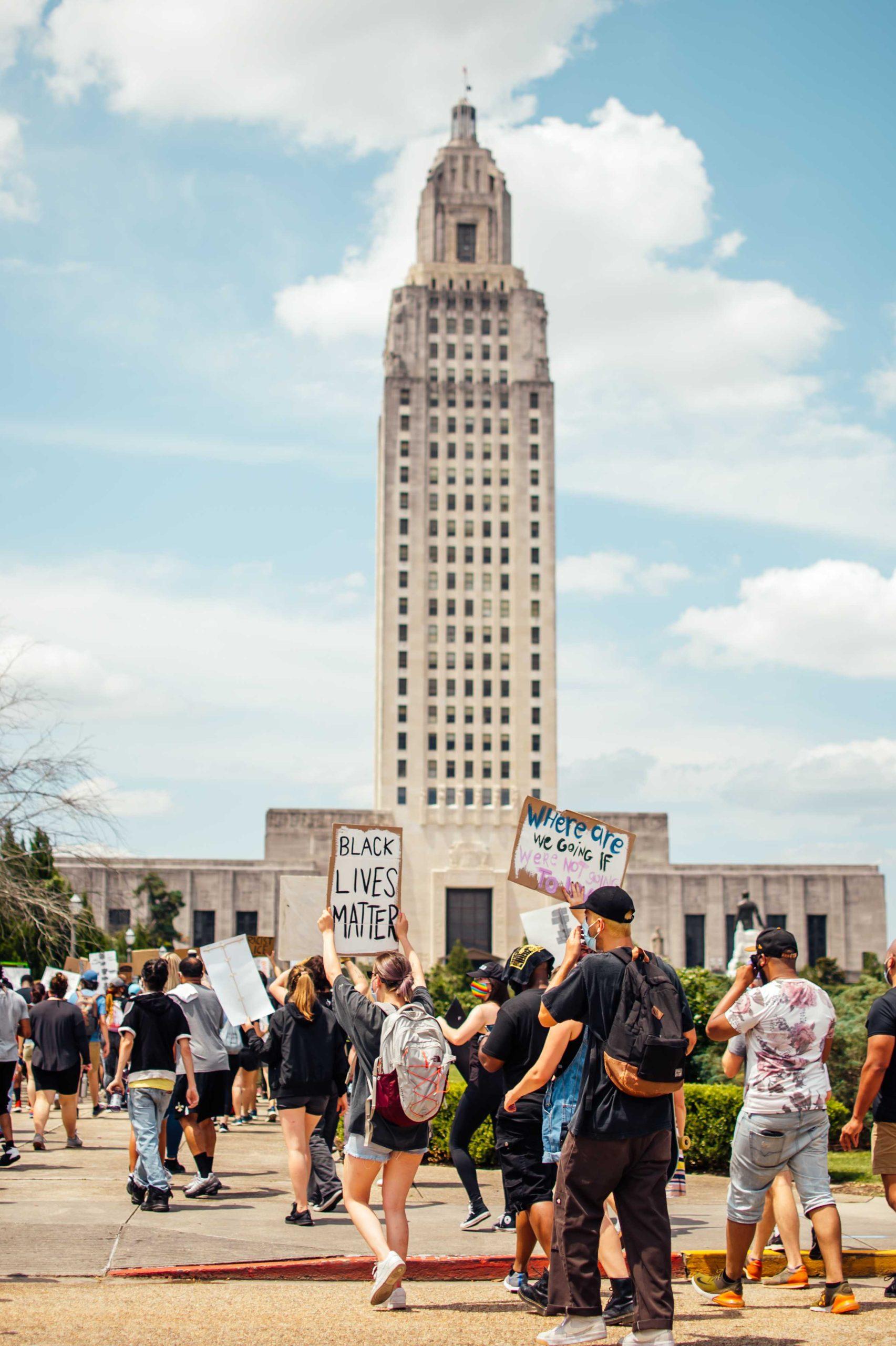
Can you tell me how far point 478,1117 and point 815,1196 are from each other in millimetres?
3334

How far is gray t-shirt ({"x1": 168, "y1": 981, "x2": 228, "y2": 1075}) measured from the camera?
11742mm

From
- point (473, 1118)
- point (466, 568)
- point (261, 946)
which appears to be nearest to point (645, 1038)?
point (473, 1118)

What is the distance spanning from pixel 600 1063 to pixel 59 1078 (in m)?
10.3

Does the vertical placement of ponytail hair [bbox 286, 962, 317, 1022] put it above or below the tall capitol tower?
below

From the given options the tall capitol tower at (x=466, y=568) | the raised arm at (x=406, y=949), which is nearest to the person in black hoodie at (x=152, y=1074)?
the raised arm at (x=406, y=949)

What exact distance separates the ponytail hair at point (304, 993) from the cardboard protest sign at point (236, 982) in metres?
1.74

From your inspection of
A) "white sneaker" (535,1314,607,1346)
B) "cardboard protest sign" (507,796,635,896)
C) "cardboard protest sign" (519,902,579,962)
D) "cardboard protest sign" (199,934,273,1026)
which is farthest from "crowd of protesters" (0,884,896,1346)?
"cardboard protest sign" (507,796,635,896)

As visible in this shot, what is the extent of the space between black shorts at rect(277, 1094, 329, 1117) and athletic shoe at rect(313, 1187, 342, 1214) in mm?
876

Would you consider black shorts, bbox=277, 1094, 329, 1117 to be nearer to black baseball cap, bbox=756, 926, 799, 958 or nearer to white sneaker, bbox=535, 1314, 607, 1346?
black baseball cap, bbox=756, 926, 799, 958

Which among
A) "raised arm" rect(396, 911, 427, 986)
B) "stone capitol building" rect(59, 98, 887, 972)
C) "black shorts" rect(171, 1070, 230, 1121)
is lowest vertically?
"black shorts" rect(171, 1070, 230, 1121)

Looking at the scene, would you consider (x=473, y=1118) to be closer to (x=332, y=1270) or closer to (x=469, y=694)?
(x=332, y=1270)

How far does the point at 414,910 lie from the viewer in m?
70.4

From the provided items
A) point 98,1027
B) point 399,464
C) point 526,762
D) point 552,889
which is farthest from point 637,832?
point 552,889

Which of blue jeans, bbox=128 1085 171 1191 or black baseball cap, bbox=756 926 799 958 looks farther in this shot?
blue jeans, bbox=128 1085 171 1191
